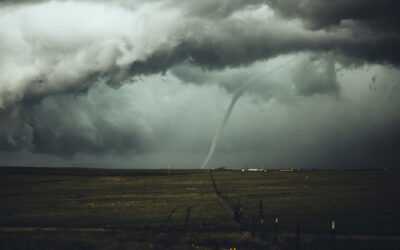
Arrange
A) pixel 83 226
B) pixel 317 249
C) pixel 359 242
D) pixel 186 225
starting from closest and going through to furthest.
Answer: pixel 317 249
pixel 359 242
pixel 186 225
pixel 83 226

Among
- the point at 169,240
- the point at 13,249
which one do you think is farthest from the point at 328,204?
the point at 13,249

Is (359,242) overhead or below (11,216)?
overhead

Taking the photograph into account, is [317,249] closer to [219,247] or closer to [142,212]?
[219,247]

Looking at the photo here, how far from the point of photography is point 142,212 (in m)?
45.2

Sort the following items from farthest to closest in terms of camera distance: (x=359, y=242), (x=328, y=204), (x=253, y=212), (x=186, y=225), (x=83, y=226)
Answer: (x=328, y=204) < (x=253, y=212) < (x=83, y=226) < (x=186, y=225) < (x=359, y=242)

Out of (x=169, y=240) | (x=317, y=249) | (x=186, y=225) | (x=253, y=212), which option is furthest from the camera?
(x=253, y=212)

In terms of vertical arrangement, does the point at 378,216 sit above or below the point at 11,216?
above

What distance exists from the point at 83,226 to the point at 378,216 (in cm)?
3354

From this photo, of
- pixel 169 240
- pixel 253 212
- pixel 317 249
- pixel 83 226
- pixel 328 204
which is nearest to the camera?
pixel 317 249

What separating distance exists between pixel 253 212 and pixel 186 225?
1203 cm

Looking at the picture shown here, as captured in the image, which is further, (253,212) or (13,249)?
(253,212)

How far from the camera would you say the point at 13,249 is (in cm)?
2561

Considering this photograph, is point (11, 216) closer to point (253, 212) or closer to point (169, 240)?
point (169, 240)

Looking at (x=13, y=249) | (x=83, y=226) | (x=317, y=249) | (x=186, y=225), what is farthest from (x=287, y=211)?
(x=13, y=249)
